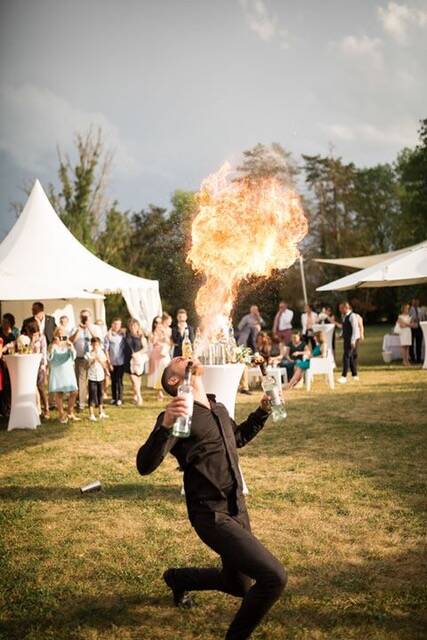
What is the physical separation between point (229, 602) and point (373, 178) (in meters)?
61.3

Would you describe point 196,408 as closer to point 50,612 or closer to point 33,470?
point 50,612

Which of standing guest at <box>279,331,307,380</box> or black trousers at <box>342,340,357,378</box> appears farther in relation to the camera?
black trousers at <box>342,340,357,378</box>

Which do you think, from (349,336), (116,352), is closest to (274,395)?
(116,352)

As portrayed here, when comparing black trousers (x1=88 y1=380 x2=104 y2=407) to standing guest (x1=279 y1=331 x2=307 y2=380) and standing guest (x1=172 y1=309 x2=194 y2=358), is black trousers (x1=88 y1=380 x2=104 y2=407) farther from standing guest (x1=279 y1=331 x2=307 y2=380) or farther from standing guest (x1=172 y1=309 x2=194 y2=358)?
standing guest (x1=279 y1=331 x2=307 y2=380)

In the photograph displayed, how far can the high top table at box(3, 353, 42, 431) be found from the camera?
430 inches

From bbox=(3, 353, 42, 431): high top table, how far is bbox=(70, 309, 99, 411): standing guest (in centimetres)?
168

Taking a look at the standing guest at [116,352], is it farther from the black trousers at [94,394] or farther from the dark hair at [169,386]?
the dark hair at [169,386]

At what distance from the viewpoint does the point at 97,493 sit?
6812 millimetres

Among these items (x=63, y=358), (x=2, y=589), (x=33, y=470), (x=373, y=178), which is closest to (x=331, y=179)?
(x=373, y=178)

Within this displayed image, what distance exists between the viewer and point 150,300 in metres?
19.9

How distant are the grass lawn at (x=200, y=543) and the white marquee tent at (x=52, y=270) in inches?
231

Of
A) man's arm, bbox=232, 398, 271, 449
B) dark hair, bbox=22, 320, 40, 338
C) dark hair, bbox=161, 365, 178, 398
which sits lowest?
man's arm, bbox=232, 398, 271, 449

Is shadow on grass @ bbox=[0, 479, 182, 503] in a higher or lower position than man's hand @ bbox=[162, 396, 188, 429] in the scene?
lower

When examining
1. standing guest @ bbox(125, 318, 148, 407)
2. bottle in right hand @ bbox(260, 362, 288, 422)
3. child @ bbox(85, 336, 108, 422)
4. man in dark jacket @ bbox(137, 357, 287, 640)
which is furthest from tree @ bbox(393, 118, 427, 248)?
man in dark jacket @ bbox(137, 357, 287, 640)
